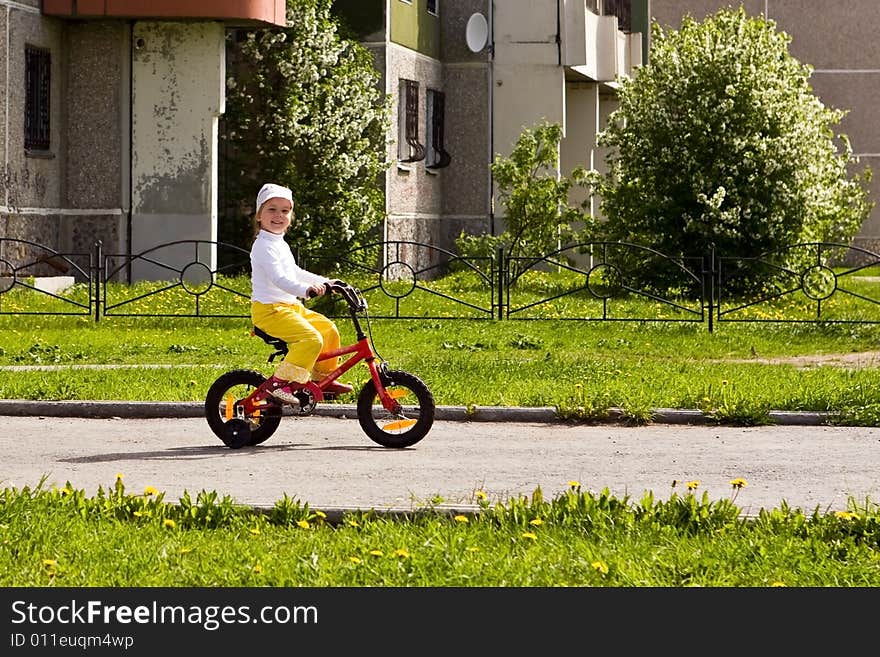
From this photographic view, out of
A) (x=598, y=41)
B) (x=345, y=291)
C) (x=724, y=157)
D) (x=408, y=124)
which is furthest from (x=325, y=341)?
(x=598, y=41)

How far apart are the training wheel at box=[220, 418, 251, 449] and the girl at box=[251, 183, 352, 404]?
259mm

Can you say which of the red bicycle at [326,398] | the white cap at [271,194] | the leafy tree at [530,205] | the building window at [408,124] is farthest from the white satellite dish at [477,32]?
the red bicycle at [326,398]

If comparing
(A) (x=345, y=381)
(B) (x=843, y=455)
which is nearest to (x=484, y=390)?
(A) (x=345, y=381)

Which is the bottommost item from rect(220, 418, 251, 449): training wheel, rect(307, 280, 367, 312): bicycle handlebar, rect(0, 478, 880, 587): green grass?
rect(0, 478, 880, 587): green grass

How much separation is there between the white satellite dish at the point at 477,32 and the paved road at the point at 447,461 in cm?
2296

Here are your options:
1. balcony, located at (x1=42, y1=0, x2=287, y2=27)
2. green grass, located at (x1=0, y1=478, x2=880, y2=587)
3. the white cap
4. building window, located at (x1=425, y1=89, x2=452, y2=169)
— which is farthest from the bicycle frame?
building window, located at (x1=425, y1=89, x2=452, y2=169)

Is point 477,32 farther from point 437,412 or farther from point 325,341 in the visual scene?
point 325,341

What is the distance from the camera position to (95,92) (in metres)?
26.7

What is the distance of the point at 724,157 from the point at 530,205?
4648 millimetres

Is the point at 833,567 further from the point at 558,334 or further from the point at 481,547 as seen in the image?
the point at 558,334

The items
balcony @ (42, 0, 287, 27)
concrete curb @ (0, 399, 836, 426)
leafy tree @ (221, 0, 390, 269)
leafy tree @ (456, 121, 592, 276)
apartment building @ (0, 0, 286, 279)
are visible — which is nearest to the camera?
concrete curb @ (0, 399, 836, 426)

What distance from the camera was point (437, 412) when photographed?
12.5m

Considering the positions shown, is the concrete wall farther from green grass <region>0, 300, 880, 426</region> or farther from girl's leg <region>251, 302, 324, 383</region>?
girl's leg <region>251, 302, 324, 383</region>

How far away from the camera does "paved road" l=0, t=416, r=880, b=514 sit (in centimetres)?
909
